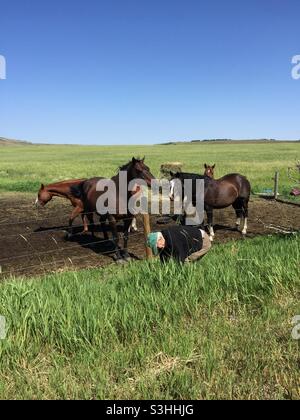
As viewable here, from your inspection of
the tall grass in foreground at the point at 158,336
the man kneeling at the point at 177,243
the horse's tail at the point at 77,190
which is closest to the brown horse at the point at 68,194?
the horse's tail at the point at 77,190

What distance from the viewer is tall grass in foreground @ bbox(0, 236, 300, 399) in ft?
11.5

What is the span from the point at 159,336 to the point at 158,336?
0.01 m

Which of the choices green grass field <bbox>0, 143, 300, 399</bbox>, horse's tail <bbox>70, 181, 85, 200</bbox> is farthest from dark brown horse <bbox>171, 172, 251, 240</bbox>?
green grass field <bbox>0, 143, 300, 399</bbox>

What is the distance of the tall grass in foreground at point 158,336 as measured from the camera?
3.49 metres

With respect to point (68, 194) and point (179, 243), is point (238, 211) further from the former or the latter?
point (179, 243)

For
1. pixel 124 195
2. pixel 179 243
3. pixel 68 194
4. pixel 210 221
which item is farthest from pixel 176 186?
pixel 179 243

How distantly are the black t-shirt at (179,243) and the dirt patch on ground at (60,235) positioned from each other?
1.84m

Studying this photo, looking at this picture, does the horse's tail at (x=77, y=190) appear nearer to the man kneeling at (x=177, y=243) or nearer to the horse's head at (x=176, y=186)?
the horse's head at (x=176, y=186)

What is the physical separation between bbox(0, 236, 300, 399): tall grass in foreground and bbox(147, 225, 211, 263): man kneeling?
488mm

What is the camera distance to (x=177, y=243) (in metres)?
6.64

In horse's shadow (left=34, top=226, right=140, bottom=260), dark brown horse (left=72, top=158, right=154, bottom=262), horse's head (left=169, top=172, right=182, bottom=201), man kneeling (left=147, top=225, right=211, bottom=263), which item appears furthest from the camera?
horse's head (left=169, top=172, right=182, bottom=201)

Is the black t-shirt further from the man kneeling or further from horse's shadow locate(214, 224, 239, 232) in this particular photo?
horse's shadow locate(214, 224, 239, 232)

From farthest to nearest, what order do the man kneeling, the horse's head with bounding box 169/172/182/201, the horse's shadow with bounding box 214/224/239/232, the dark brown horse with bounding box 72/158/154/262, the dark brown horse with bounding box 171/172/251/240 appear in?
1. the horse's shadow with bounding box 214/224/239/232
2. the dark brown horse with bounding box 171/172/251/240
3. the horse's head with bounding box 169/172/182/201
4. the dark brown horse with bounding box 72/158/154/262
5. the man kneeling

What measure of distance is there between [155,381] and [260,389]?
0.86 meters
